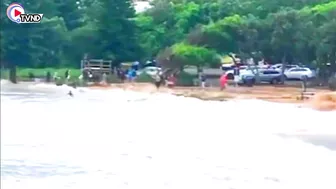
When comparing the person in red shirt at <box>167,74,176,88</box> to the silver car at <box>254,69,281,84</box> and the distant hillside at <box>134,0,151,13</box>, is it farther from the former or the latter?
the distant hillside at <box>134,0,151,13</box>

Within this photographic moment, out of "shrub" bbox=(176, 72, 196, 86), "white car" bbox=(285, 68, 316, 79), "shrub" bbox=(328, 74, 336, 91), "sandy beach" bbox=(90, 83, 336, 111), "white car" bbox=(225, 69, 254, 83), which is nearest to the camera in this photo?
"sandy beach" bbox=(90, 83, 336, 111)

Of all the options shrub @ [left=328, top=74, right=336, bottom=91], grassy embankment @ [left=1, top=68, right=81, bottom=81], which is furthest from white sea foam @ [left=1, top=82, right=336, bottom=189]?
shrub @ [left=328, top=74, right=336, bottom=91]

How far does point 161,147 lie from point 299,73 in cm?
1145

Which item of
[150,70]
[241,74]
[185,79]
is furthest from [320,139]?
[150,70]

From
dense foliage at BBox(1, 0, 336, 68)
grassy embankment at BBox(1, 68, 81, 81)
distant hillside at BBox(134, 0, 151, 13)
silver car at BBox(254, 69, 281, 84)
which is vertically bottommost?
silver car at BBox(254, 69, 281, 84)

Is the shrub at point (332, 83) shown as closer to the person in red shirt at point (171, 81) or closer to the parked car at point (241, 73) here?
the parked car at point (241, 73)

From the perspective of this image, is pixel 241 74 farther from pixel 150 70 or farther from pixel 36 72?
pixel 36 72

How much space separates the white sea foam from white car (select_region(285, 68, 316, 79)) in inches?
135

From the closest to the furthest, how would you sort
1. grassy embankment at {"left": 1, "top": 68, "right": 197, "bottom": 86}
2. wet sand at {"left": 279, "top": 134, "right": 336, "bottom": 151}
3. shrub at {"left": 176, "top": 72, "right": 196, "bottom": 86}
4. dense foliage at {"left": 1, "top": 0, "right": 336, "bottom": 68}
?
wet sand at {"left": 279, "top": 134, "right": 336, "bottom": 151}
grassy embankment at {"left": 1, "top": 68, "right": 197, "bottom": 86}
dense foliage at {"left": 1, "top": 0, "right": 336, "bottom": 68}
shrub at {"left": 176, "top": 72, "right": 196, "bottom": 86}

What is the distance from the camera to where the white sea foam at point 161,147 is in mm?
8008

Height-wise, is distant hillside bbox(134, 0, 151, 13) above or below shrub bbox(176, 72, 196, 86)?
above

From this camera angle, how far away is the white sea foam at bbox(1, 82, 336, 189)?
8008mm

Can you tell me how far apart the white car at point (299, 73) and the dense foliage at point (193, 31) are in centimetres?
25

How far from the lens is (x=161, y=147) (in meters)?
10.6
